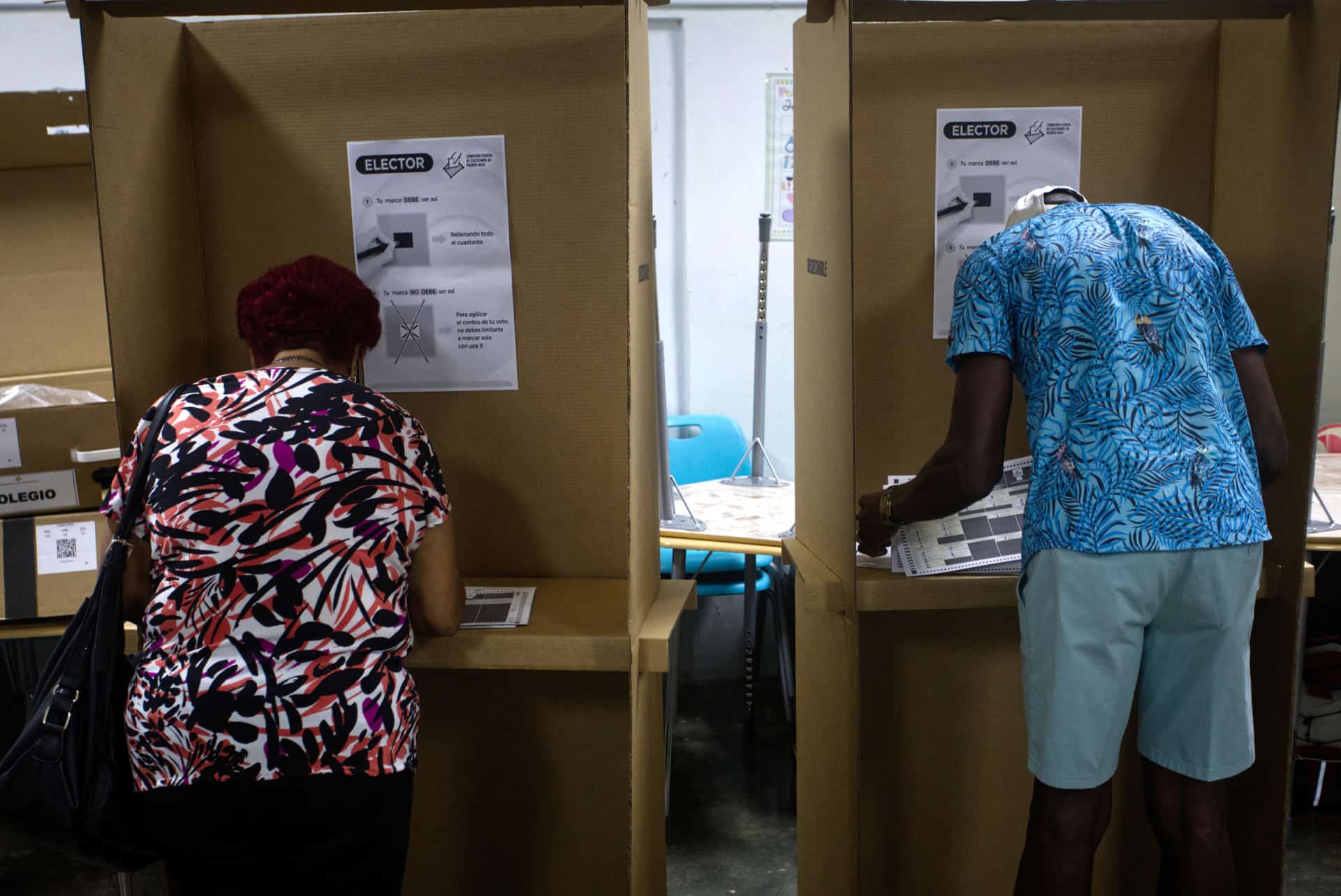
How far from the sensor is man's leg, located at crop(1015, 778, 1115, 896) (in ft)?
4.97

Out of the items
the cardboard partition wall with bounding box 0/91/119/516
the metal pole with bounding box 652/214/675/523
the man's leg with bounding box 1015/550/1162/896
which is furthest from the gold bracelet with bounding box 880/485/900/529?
the cardboard partition wall with bounding box 0/91/119/516

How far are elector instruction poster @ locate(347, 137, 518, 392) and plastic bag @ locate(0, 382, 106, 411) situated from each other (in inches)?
31.1

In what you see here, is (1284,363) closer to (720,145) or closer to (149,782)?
(149,782)

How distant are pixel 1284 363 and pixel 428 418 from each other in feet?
4.62

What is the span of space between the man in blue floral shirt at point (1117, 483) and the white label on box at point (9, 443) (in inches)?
69.5

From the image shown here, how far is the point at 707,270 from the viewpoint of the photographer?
3.78 metres

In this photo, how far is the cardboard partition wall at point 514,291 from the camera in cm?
168

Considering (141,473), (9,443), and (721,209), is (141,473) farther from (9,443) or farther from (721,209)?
(721,209)

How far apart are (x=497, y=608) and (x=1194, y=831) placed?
1.09 m

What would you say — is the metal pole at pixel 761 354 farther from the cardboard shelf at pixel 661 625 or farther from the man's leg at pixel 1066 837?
the man's leg at pixel 1066 837

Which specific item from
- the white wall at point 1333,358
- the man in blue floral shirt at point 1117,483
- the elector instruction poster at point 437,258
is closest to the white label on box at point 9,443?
the elector instruction poster at point 437,258

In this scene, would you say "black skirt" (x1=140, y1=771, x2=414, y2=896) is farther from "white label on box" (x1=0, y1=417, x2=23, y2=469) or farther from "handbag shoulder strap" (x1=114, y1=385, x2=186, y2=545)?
"white label on box" (x1=0, y1=417, x2=23, y2=469)

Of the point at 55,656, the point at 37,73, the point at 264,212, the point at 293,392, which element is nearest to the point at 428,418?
the point at 264,212

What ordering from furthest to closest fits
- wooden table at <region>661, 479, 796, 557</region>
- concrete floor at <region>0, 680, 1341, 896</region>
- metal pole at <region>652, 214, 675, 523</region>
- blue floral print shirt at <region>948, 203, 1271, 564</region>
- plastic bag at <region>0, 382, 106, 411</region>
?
wooden table at <region>661, 479, 796, 557</region>, concrete floor at <region>0, 680, 1341, 896</region>, plastic bag at <region>0, 382, 106, 411</region>, metal pole at <region>652, 214, 675, 523</region>, blue floral print shirt at <region>948, 203, 1271, 564</region>
